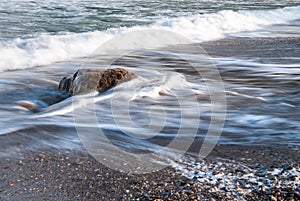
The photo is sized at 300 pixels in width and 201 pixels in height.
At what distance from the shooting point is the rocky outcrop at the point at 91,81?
5.00 meters

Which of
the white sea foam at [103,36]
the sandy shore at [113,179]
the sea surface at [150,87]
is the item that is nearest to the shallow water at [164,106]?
the sea surface at [150,87]

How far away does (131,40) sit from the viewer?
9.62 meters

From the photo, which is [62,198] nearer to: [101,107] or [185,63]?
[101,107]

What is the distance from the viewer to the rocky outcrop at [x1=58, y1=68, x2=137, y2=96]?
5000mm

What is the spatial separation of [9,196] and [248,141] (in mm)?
1854

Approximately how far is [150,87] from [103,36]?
5.32m

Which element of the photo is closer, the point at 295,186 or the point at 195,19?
the point at 295,186

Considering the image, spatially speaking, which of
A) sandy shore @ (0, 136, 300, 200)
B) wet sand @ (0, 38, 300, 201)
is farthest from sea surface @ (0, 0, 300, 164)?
sandy shore @ (0, 136, 300, 200)

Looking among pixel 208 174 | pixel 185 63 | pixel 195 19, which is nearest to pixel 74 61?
pixel 185 63

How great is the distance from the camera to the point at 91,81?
16.6ft

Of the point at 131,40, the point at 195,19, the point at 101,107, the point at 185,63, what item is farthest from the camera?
the point at 195,19

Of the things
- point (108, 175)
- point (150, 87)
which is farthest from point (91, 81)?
point (108, 175)

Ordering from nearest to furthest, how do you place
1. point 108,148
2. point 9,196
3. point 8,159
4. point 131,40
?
point 9,196
point 8,159
point 108,148
point 131,40

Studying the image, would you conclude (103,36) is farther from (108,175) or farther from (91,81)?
(108,175)
